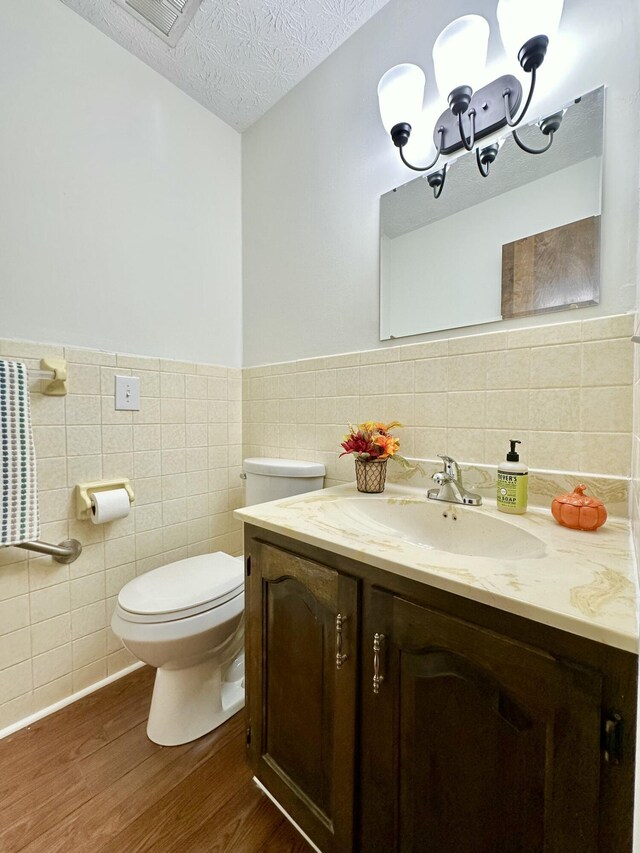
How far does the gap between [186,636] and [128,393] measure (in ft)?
2.93

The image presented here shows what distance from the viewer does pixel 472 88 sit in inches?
37.6

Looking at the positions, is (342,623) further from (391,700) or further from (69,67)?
(69,67)

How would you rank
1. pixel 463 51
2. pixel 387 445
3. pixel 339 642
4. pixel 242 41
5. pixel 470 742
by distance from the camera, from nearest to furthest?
1. pixel 470 742
2. pixel 339 642
3. pixel 463 51
4. pixel 387 445
5. pixel 242 41

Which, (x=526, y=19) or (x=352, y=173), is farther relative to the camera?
(x=352, y=173)

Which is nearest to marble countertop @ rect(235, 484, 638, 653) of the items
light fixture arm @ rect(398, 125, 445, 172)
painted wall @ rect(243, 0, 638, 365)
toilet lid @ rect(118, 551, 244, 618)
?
toilet lid @ rect(118, 551, 244, 618)

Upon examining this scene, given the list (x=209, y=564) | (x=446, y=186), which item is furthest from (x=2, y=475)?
(x=446, y=186)

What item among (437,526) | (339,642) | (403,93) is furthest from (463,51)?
(339,642)

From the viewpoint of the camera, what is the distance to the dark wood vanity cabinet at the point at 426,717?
412 mm

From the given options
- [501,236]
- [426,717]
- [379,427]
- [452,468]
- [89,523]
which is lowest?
[426,717]

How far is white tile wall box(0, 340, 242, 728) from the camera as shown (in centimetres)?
A: 113

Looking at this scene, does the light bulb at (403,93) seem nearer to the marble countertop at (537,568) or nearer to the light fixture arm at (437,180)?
the light fixture arm at (437,180)

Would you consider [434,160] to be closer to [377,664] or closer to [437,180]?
[437,180]

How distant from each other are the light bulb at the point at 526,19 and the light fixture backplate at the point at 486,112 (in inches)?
2.7

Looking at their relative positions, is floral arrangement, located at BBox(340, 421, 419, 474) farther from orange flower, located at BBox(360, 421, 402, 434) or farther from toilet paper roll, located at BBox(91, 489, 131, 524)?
toilet paper roll, located at BBox(91, 489, 131, 524)
